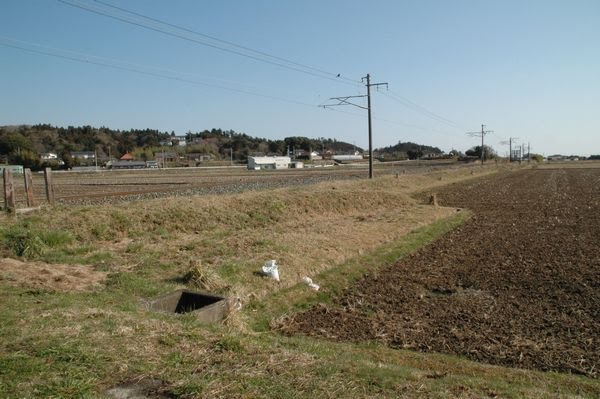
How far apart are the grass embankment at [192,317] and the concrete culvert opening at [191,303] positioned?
1.21 ft

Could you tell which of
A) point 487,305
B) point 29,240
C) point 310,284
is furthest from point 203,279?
point 487,305

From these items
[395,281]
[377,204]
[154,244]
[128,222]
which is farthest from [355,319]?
[377,204]

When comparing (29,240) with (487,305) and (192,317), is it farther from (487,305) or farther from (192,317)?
(487,305)

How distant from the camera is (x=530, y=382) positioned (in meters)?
5.81

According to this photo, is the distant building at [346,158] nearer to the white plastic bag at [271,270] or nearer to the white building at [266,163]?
the white building at [266,163]

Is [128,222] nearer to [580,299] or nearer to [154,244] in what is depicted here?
[154,244]

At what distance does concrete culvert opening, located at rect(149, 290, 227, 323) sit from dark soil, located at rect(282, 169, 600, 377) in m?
1.25

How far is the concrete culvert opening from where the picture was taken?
786 centimetres

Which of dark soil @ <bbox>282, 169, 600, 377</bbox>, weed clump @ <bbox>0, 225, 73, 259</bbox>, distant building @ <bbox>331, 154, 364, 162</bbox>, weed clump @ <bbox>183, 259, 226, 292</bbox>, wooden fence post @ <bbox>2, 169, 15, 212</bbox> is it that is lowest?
dark soil @ <bbox>282, 169, 600, 377</bbox>

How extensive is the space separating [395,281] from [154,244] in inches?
266

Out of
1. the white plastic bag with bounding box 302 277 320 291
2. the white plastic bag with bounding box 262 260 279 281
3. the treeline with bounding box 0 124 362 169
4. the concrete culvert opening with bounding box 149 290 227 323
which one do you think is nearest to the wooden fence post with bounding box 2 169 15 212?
the concrete culvert opening with bounding box 149 290 227 323

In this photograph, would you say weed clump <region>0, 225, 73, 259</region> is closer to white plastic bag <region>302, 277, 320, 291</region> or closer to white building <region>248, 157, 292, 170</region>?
white plastic bag <region>302, 277, 320, 291</region>

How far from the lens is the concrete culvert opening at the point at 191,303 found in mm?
7855

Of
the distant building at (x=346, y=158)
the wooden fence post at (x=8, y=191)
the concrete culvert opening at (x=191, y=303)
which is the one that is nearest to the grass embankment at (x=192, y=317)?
the concrete culvert opening at (x=191, y=303)
